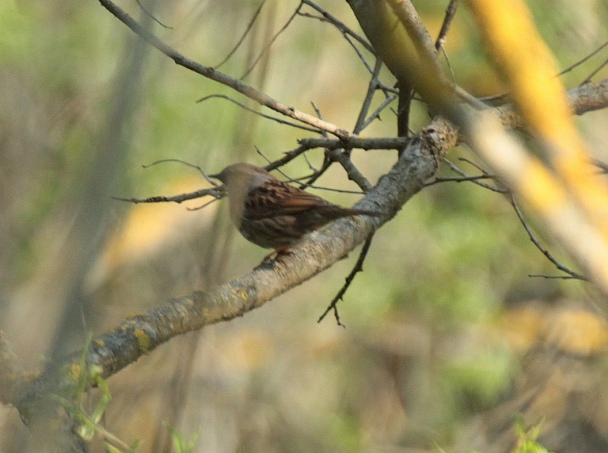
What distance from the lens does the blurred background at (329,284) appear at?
8.38 metres

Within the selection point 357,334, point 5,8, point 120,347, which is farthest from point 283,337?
point 120,347

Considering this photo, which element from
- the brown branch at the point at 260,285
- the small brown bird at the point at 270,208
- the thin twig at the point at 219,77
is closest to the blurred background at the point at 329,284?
the small brown bird at the point at 270,208

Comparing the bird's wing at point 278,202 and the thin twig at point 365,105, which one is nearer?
the thin twig at point 365,105

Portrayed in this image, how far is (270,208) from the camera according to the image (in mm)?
4906

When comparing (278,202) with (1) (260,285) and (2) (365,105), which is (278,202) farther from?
(1) (260,285)

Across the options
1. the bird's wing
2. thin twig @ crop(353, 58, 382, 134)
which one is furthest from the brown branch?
the bird's wing

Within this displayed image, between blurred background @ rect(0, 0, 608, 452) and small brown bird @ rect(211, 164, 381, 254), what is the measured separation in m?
2.78

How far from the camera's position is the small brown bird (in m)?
4.57

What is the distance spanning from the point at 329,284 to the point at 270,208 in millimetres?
5421

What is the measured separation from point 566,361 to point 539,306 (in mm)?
921

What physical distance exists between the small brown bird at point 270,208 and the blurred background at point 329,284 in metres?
2.78

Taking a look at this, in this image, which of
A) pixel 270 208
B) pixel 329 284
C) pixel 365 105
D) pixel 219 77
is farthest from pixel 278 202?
pixel 329 284

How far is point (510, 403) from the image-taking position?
9523 mm

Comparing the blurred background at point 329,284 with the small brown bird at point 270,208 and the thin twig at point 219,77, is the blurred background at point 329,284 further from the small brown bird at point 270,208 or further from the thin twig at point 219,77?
the thin twig at point 219,77
